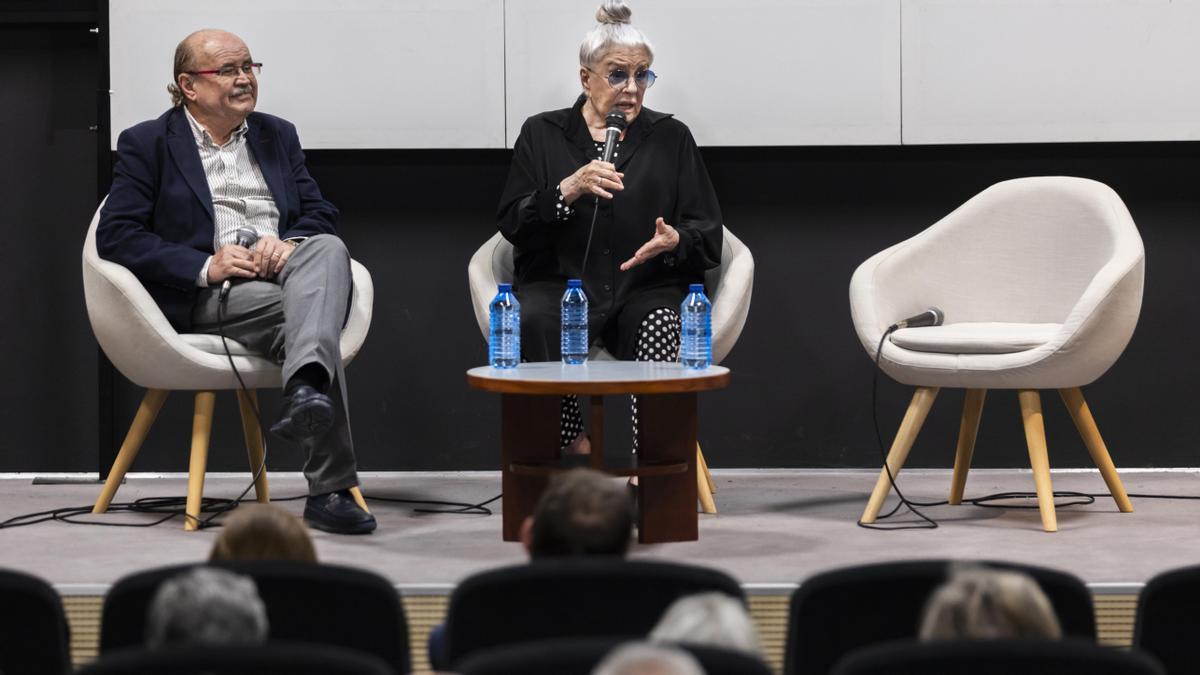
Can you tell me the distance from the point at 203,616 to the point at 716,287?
2.93 m

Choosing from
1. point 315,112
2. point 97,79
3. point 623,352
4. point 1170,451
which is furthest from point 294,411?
point 1170,451

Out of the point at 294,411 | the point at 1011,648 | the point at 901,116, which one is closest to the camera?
the point at 1011,648

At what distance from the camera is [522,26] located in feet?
15.9

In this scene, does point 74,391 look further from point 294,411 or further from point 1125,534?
point 1125,534

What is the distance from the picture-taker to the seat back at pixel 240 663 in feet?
4.38

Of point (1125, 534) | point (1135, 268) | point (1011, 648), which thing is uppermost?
point (1135, 268)

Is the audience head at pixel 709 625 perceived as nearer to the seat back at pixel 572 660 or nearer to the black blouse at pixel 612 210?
the seat back at pixel 572 660

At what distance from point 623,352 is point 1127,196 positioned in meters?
1.82

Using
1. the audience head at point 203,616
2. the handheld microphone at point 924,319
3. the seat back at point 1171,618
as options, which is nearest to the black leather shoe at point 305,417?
the handheld microphone at point 924,319

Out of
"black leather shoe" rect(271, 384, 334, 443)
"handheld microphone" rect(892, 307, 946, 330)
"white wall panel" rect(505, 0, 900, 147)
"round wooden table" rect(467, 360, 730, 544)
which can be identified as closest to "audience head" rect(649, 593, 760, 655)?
"round wooden table" rect(467, 360, 730, 544)

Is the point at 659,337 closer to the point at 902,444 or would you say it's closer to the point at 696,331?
the point at 696,331

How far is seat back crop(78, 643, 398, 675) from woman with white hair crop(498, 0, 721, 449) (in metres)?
2.84

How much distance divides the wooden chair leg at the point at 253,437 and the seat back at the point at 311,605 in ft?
7.66

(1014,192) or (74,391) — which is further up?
(1014,192)
